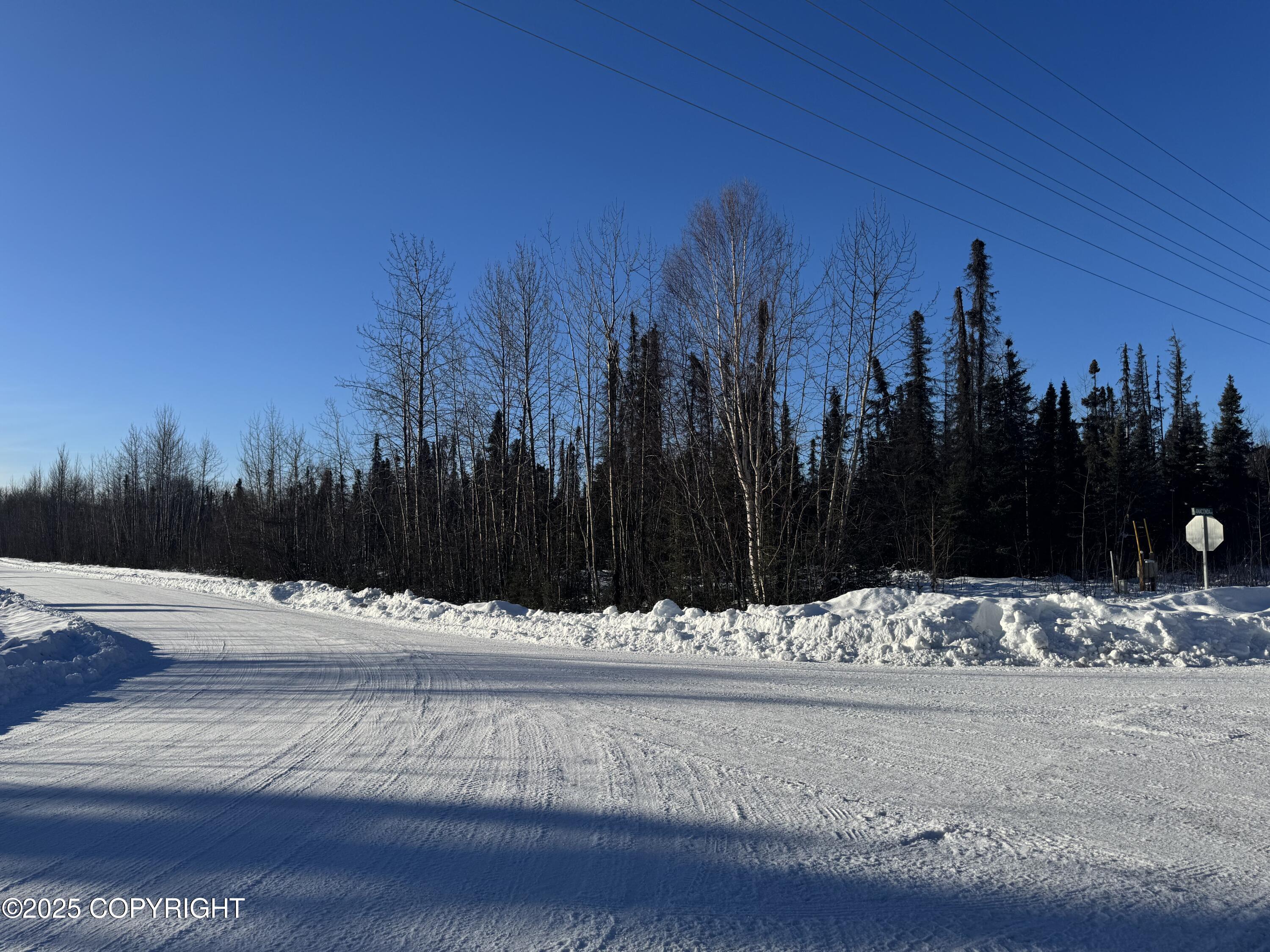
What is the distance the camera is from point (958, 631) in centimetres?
1160

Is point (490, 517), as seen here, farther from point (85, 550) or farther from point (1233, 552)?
point (85, 550)

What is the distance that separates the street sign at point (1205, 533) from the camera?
1659 cm

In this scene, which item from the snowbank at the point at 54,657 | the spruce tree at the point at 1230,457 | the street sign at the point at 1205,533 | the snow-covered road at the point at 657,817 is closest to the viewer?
the snow-covered road at the point at 657,817

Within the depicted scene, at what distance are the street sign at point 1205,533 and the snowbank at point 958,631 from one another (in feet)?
12.3

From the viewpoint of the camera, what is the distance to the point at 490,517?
29.0 metres

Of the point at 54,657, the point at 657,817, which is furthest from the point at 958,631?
the point at 54,657

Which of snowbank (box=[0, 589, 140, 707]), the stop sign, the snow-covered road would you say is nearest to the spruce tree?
the stop sign

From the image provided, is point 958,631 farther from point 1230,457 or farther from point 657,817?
point 1230,457

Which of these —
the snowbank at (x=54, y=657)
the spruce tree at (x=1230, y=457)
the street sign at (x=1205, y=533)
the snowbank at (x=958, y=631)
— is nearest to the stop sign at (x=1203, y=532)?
the street sign at (x=1205, y=533)

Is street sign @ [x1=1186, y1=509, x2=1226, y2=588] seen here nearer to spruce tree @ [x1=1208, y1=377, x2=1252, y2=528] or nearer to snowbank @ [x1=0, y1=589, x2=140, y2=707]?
snowbank @ [x1=0, y1=589, x2=140, y2=707]

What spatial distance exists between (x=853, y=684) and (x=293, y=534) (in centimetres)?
3456

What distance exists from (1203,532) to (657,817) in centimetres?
1806

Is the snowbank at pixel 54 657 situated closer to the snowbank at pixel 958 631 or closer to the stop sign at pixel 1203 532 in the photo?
the snowbank at pixel 958 631

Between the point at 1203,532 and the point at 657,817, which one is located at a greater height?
the point at 1203,532
